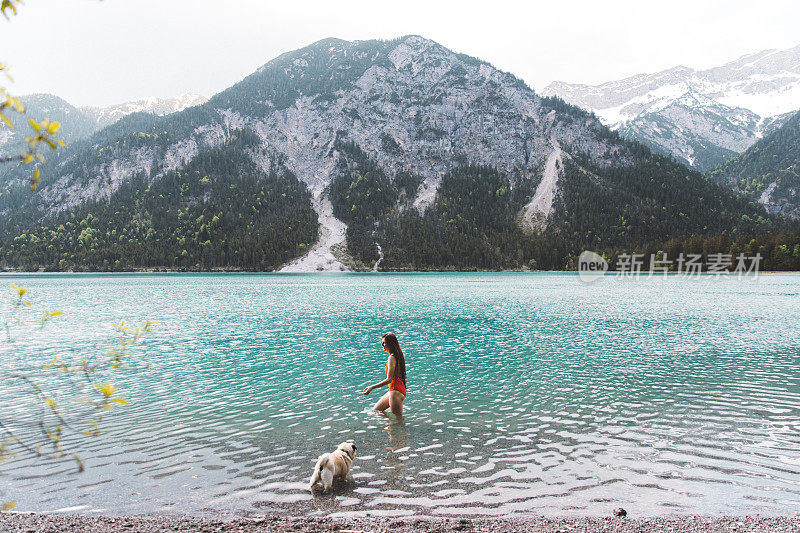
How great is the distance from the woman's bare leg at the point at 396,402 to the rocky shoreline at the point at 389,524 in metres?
7.42

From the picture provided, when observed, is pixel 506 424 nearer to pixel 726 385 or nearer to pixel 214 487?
pixel 214 487

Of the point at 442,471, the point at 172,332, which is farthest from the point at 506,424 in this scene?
the point at 172,332

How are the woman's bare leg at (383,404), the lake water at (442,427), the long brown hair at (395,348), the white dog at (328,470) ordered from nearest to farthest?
the lake water at (442,427) < the white dog at (328,470) < the long brown hair at (395,348) < the woman's bare leg at (383,404)

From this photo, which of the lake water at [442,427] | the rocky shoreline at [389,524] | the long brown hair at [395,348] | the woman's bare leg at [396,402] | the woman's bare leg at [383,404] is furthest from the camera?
the woman's bare leg at [383,404]

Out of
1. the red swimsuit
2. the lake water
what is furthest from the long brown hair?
the lake water

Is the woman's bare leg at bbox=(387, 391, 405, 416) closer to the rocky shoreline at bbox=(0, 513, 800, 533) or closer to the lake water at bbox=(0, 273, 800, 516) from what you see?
the lake water at bbox=(0, 273, 800, 516)

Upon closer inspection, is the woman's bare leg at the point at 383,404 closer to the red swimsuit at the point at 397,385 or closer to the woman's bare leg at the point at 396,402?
the woman's bare leg at the point at 396,402

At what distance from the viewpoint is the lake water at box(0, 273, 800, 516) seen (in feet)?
39.1

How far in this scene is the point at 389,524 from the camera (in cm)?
1051

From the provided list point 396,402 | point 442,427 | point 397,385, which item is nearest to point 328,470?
point 442,427

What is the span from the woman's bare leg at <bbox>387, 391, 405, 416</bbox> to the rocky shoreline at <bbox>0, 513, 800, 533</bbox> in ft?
24.3

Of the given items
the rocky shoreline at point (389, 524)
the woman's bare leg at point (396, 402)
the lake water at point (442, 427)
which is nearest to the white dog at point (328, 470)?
the lake water at point (442, 427)

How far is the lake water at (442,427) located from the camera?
11930 millimetres

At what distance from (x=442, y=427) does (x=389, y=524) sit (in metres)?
6.83
